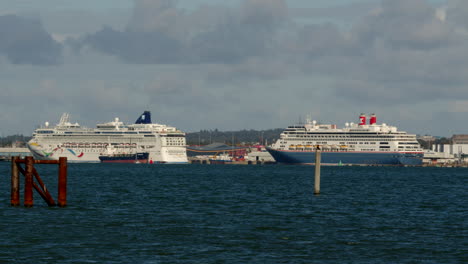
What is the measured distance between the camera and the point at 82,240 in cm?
2809

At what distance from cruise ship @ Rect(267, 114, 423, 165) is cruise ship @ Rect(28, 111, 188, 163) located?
2411 cm

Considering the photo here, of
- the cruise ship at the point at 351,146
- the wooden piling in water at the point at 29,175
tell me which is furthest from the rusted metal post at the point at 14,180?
the cruise ship at the point at 351,146

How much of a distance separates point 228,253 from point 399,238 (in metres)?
7.33

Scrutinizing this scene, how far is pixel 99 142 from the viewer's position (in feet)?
567

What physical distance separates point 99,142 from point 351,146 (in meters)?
54.6

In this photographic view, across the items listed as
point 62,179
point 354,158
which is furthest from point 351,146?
point 62,179

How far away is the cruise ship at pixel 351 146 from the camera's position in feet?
534

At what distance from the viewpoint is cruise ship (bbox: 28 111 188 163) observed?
565 ft

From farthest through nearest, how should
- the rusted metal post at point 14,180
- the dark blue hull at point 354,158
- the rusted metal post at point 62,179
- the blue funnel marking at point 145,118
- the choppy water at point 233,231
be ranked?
the blue funnel marking at point 145,118 < the dark blue hull at point 354,158 < the rusted metal post at point 62,179 < the rusted metal post at point 14,180 < the choppy water at point 233,231

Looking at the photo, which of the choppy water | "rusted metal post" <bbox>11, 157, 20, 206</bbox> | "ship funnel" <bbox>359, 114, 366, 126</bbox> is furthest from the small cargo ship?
"rusted metal post" <bbox>11, 157, 20, 206</bbox>

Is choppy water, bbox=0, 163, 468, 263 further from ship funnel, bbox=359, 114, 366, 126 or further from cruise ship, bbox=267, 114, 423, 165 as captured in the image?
ship funnel, bbox=359, 114, 366, 126

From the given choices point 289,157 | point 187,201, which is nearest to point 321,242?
point 187,201

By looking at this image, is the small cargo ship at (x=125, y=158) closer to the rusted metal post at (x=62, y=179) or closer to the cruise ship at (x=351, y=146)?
the cruise ship at (x=351, y=146)

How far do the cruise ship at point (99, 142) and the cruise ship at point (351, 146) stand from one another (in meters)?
24.1
